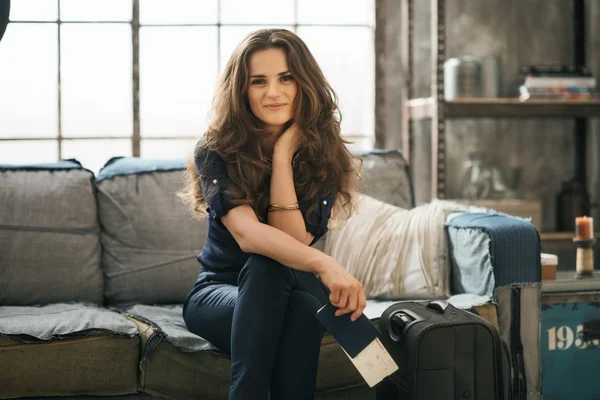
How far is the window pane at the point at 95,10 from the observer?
11.4ft

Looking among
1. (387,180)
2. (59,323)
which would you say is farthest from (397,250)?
(59,323)

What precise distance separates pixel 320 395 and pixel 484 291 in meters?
0.63

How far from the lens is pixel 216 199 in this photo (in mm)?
1933

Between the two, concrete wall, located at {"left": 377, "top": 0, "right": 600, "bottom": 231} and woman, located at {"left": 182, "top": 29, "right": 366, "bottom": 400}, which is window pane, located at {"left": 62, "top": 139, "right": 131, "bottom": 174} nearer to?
concrete wall, located at {"left": 377, "top": 0, "right": 600, "bottom": 231}

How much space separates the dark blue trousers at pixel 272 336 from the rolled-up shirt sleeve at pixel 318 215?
0.92ft

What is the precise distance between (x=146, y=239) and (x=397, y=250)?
84 cm

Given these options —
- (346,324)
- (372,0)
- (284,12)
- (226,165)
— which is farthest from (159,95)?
(346,324)

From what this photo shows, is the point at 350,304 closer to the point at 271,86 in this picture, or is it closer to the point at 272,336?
the point at 272,336

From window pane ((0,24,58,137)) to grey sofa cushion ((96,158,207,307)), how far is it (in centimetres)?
92

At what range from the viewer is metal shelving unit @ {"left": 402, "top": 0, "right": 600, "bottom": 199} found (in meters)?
3.34

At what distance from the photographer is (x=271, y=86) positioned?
2000 mm

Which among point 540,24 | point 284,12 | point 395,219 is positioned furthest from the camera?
point 540,24

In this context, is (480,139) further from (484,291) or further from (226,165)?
(226,165)

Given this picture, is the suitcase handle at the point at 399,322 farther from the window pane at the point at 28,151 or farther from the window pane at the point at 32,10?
the window pane at the point at 32,10
